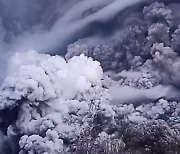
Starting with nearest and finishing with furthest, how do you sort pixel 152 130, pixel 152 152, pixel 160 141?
pixel 152 152 → pixel 160 141 → pixel 152 130

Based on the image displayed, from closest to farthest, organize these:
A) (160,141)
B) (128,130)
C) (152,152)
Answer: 1. (152,152)
2. (160,141)
3. (128,130)

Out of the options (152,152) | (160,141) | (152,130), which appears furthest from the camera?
(152,130)

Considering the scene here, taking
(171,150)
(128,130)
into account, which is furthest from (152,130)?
(171,150)

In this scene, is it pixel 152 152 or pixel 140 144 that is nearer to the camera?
pixel 152 152

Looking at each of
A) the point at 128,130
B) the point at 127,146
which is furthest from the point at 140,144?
the point at 128,130

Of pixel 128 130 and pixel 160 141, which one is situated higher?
pixel 128 130

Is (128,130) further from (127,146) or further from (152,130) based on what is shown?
(127,146)

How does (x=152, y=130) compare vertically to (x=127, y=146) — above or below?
above

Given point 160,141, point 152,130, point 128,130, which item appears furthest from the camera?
point 128,130

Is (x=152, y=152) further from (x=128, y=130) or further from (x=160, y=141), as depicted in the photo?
(x=128, y=130)
